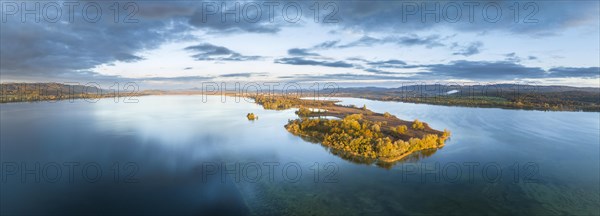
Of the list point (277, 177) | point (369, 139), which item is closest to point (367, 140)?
point (369, 139)

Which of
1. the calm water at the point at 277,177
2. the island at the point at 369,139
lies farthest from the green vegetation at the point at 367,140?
the calm water at the point at 277,177

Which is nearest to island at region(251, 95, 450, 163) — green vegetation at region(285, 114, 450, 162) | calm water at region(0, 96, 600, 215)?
green vegetation at region(285, 114, 450, 162)

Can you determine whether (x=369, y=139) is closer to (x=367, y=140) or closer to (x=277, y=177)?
(x=367, y=140)

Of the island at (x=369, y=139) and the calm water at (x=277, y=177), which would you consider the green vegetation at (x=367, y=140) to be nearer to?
the island at (x=369, y=139)

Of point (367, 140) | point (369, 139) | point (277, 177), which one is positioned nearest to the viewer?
point (277, 177)

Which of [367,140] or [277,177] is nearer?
[277,177]
